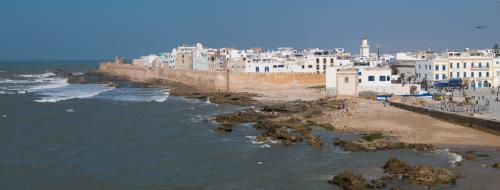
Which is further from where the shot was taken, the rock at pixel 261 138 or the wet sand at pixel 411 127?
the rock at pixel 261 138

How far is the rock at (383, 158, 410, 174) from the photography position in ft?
77.5

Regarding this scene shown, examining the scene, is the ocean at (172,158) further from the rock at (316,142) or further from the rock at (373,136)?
the rock at (373,136)

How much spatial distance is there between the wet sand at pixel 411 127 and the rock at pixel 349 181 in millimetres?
9183

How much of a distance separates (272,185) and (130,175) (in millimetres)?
5774

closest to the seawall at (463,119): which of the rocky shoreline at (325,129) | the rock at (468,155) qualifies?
the rocky shoreline at (325,129)

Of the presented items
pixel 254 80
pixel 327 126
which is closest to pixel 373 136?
pixel 327 126

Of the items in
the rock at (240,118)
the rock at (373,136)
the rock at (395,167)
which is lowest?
the rock at (395,167)

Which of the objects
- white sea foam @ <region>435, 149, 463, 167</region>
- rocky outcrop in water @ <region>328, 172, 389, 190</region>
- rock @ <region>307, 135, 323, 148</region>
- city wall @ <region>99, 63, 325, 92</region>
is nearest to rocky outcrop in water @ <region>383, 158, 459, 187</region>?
rocky outcrop in water @ <region>328, 172, 389, 190</region>

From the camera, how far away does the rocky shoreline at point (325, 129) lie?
22.3 m

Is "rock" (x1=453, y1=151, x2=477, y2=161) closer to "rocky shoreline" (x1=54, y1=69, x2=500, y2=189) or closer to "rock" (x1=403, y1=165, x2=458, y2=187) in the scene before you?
"rocky shoreline" (x1=54, y1=69, x2=500, y2=189)

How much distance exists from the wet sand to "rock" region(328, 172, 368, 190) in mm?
9183

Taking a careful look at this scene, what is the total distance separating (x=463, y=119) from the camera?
1369 inches

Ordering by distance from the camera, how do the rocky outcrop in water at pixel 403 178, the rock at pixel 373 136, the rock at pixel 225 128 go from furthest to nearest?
the rock at pixel 225 128 → the rock at pixel 373 136 → the rocky outcrop in water at pixel 403 178

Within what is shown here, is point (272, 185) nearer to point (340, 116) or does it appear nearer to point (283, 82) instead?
point (340, 116)
